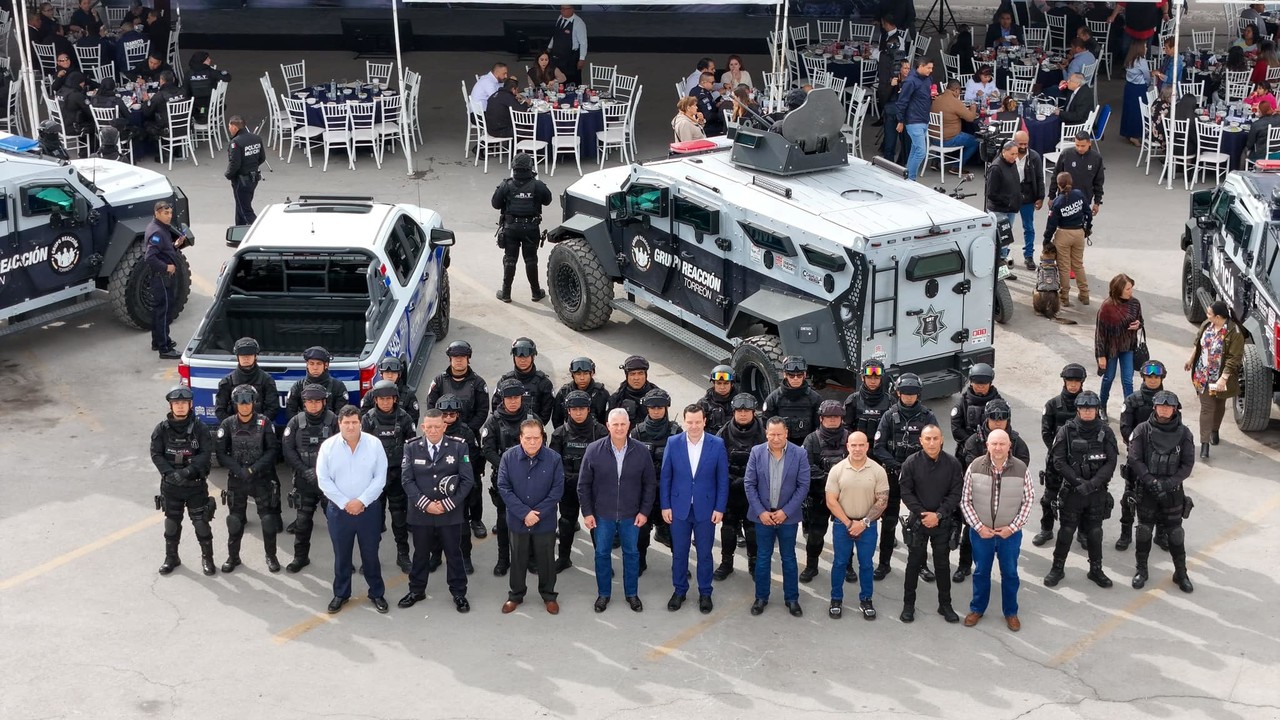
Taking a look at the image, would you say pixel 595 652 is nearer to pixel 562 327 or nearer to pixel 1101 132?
pixel 562 327

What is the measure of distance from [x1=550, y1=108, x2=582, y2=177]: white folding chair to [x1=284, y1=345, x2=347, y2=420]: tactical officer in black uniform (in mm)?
9086

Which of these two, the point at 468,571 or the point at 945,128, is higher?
the point at 945,128

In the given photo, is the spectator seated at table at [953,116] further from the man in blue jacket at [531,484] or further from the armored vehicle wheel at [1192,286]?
the man in blue jacket at [531,484]

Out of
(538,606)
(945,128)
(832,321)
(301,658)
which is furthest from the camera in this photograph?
(945,128)

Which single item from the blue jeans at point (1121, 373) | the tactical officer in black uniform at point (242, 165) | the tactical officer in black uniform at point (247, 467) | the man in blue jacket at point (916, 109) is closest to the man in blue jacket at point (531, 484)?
the tactical officer in black uniform at point (247, 467)

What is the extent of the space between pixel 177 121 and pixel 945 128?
375 inches

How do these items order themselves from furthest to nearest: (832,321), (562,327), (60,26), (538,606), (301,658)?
(60,26)
(562,327)
(832,321)
(538,606)
(301,658)

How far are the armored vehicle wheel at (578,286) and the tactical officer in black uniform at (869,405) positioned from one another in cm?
466

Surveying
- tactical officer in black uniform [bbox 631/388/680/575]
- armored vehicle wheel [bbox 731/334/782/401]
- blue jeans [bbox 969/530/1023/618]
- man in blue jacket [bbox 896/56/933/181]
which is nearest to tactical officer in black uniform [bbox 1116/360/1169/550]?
blue jeans [bbox 969/530/1023/618]

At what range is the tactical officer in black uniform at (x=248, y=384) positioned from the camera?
12156 mm

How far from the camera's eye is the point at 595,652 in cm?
1061

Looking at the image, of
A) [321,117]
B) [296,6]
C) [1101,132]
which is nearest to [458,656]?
[321,117]

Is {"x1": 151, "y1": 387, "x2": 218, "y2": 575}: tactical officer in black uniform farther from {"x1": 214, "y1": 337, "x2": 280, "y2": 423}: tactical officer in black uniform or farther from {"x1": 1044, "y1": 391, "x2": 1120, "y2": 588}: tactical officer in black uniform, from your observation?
{"x1": 1044, "y1": 391, "x2": 1120, "y2": 588}: tactical officer in black uniform

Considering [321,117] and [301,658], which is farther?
[321,117]
